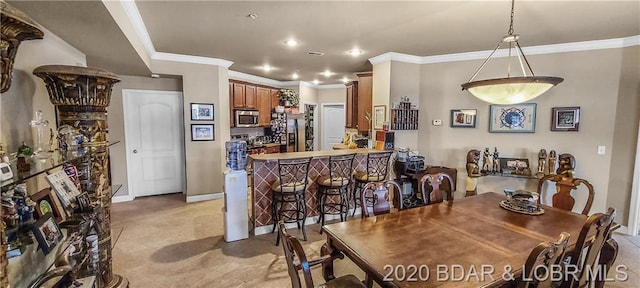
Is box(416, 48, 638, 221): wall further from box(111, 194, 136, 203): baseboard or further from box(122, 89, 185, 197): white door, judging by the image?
box(111, 194, 136, 203): baseboard

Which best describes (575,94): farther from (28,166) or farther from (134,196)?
(134,196)

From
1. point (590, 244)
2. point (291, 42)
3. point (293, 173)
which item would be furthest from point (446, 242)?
point (291, 42)

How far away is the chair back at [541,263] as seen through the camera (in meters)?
1.27

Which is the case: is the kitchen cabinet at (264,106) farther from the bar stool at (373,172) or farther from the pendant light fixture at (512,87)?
the pendant light fixture at (512,87)

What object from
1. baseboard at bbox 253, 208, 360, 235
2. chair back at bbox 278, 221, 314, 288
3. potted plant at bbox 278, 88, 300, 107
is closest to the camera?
chair back at bbox 278, 221, 314, 288

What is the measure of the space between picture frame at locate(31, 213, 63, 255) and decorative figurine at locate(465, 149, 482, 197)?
4521mm

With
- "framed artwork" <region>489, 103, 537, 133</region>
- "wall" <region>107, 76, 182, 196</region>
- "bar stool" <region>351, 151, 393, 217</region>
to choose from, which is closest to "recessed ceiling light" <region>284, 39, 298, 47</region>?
"bar stool" <region>351, 151, 393, 217</region>

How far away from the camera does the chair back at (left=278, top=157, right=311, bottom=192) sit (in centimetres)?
341

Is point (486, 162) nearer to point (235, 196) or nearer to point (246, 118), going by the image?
point (235, 196)

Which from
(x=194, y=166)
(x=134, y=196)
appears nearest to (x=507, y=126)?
(x=194, y=166)

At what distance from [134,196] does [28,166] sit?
4.26 meters

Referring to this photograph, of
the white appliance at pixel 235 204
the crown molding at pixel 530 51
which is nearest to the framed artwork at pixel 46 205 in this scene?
the white appliance at pixel 235 204

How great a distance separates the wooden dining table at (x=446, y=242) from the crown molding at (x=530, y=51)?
2.66m

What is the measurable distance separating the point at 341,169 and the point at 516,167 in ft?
8.31
